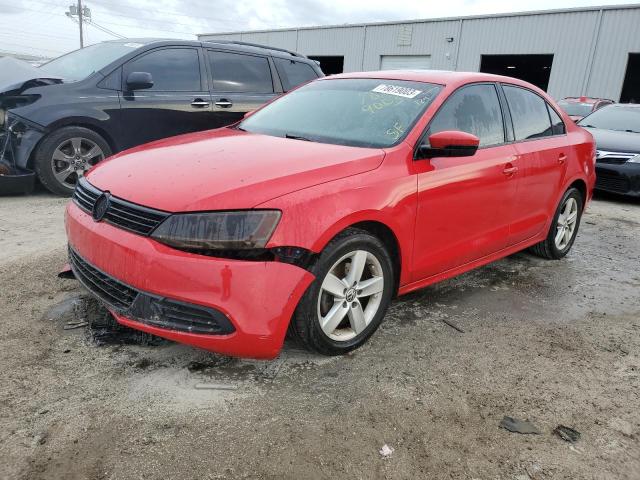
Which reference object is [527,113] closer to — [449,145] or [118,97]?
[449,145]

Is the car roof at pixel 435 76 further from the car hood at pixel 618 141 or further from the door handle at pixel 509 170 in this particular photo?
the car hood at pixel 618 141

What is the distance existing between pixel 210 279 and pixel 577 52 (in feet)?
74.0

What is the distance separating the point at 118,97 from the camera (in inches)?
229

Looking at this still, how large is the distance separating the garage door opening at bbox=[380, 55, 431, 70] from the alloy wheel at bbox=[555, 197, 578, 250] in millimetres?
22355

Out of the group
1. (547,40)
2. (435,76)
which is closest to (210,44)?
(435,76)

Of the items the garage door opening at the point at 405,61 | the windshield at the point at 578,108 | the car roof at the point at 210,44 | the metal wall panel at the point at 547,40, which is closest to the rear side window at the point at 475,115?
the car roof at the point at 210,44

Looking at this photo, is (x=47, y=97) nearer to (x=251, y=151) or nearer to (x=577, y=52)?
(x=251, y=151)

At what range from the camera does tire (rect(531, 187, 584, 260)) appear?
14.7 feet

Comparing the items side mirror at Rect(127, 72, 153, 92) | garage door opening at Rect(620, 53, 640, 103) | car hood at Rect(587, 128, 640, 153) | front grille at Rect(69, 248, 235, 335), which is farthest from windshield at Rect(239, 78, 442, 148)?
garage door opening at Rect(620, 53, 640, 103)

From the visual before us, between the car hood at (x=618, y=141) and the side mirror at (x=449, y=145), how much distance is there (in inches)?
235

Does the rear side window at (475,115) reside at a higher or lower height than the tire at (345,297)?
higher

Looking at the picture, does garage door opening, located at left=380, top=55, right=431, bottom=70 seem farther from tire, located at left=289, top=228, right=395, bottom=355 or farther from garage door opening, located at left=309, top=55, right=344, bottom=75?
tire, located at left=289, top=228, right=395, bottom=355

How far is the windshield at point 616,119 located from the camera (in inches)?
336

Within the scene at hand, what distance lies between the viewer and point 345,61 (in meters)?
28.8
